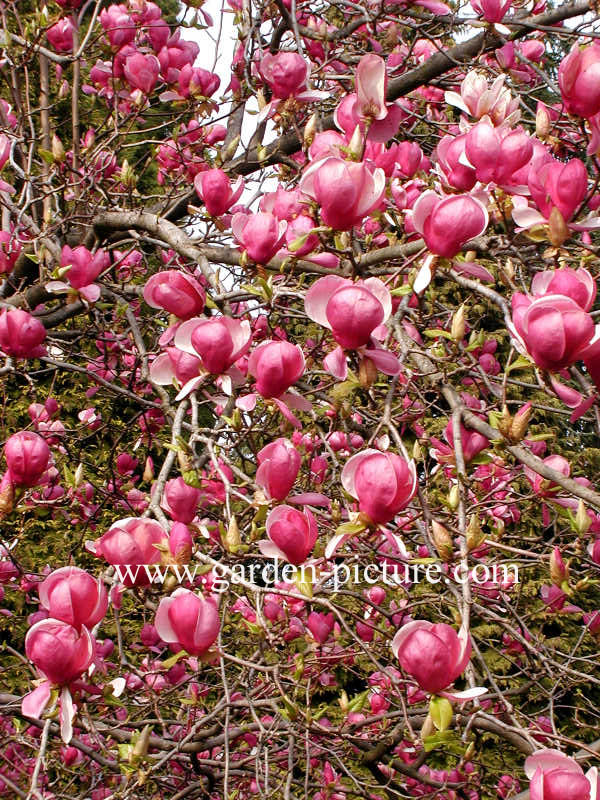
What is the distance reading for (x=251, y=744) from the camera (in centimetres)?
243

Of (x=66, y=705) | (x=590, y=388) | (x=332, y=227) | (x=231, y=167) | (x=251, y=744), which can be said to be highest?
(x=332, y=227)

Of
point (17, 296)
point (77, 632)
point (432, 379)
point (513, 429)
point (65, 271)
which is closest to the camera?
point (77, 632)

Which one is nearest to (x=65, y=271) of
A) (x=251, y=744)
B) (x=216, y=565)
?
(x=216, y=565)

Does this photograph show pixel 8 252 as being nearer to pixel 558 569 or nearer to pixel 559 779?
pixel 558 569

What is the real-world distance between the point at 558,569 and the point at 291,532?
0.58m

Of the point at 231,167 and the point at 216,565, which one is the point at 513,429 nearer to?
the point at 216,565

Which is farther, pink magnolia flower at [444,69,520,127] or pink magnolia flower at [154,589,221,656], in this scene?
pink magnolia flower at [444,69,520,127]

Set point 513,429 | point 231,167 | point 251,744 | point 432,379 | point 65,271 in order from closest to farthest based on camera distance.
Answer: point 513,429, point 432,379, point 65,271, point 231,167, point 251,744

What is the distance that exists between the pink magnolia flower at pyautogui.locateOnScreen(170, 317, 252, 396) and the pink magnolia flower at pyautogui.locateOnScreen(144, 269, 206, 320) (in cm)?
8

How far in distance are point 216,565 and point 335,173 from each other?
527mm

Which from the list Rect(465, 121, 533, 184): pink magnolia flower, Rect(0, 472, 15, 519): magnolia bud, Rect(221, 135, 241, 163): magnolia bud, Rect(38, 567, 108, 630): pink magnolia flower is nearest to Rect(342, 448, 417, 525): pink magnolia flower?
Rect(38, 567, 108, 630): pink magnolia flower

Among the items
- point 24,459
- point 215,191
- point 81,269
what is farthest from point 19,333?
point 215,191

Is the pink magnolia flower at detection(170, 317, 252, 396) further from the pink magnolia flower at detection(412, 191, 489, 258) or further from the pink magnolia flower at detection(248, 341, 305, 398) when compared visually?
the pink magnolia flower at detection(412, 191, 489, 258)

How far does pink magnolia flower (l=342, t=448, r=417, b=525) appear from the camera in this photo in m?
0.85
